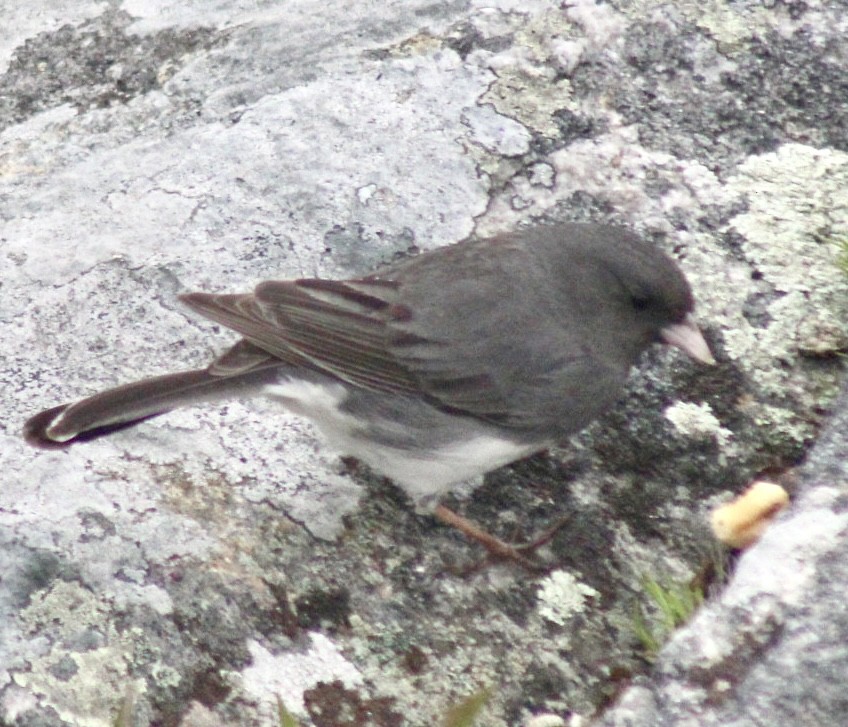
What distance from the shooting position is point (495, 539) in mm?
2732

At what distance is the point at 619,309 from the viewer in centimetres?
314

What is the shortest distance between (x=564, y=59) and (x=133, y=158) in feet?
4.14

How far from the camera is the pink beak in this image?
2932mm

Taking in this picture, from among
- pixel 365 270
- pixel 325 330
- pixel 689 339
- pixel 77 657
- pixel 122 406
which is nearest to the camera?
pixel 77 657

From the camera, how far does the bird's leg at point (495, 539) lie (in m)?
2.69

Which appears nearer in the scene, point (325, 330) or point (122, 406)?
point (122, 406)

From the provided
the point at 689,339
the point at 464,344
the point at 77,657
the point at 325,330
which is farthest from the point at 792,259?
the point at 77,657

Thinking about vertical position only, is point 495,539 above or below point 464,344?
below

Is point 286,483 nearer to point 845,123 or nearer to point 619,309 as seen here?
point 619,309

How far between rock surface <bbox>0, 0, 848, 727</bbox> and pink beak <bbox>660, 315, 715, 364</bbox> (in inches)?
4.4

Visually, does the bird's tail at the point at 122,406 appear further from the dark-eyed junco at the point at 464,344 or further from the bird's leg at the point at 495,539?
the bird's leg at the point at 495,539

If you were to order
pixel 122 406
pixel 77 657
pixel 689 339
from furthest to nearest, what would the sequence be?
pixel 689 339, pixel 122 406, pixel 77 657

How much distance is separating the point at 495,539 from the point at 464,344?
573mm

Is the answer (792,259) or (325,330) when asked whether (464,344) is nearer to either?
(325,330)
